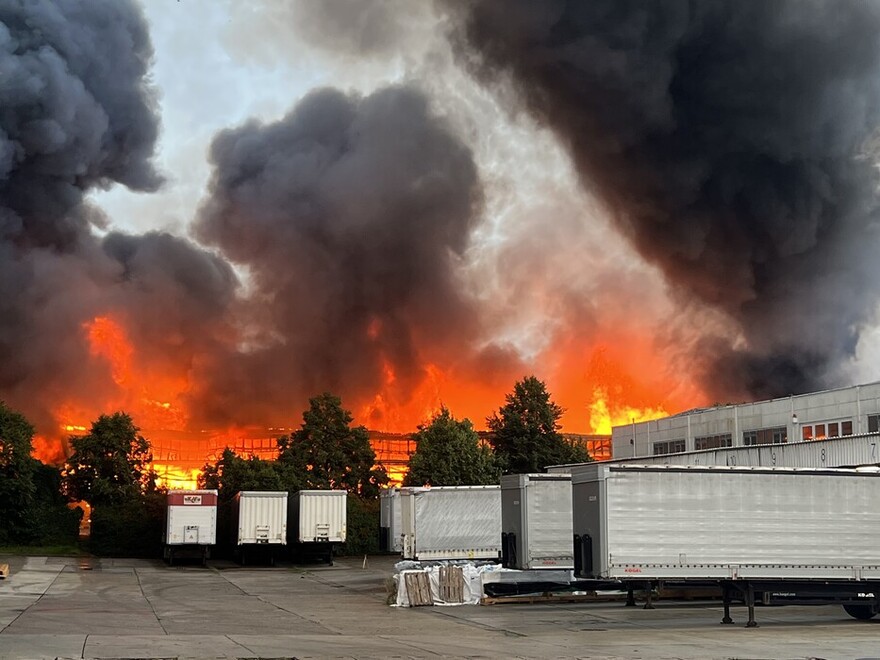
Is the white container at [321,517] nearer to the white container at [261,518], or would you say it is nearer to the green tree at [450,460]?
the white container at [261,518]

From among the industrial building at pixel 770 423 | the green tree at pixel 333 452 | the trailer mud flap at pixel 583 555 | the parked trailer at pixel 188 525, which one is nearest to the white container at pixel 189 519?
the parked trailer at pixel 188 525

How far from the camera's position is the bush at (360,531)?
57.1 m

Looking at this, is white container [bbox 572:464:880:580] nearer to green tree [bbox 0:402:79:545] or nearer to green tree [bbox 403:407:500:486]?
green tree [bbox 403:407:500:486]

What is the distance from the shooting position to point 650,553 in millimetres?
23547

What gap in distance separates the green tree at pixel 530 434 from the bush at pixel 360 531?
1531cm

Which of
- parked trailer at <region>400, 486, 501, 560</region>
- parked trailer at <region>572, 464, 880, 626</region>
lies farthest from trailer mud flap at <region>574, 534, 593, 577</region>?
parked trailer at <region>400, 486, 501, 560</region>

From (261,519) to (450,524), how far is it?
13.8 m

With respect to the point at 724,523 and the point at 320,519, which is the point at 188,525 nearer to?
the point at 320,519

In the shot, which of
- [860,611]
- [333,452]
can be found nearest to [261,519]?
[333,452]

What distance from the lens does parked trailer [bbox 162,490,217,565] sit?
Result: 49031mm

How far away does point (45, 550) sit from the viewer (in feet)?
186

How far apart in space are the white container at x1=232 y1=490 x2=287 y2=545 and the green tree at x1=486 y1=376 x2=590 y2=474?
79.8 ft

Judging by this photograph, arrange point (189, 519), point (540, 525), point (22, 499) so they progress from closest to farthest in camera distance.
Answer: point (540, 525) → point (189, 519) → point (22, 499)

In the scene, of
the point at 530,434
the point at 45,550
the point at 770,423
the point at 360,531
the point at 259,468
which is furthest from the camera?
the point at 530,434
